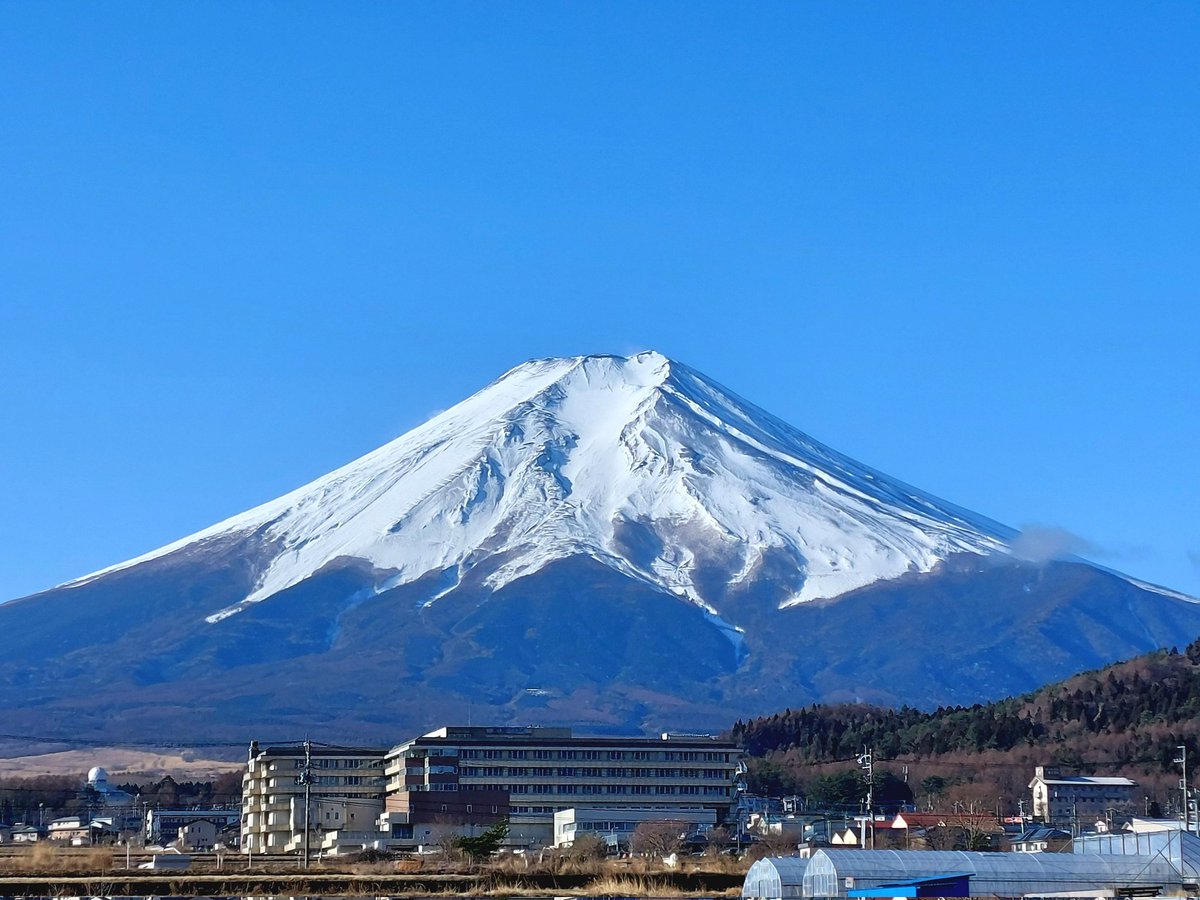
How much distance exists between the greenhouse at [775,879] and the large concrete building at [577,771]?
1774 inches

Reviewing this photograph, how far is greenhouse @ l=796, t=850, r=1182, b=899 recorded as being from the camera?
51594 millimetres

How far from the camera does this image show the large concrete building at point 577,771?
99.6m

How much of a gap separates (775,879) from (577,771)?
48.7 meters

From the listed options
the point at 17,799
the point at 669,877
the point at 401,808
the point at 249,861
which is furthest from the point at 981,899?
the point at 17,799

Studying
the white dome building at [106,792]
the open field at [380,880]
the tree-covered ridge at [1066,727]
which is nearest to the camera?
the open field at [380,880]

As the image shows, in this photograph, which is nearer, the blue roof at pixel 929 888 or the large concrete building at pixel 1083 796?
the blue roof at pixel 929 888

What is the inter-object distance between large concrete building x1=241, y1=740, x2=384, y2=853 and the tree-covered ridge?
31457 mm

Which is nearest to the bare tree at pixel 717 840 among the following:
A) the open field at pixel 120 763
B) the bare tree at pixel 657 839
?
the bare tree at pixel 657 839

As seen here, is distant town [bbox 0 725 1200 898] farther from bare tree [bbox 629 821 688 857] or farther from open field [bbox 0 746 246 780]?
open field [bbox 0 746 246 780]

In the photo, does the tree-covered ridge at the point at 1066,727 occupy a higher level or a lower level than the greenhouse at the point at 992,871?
higher

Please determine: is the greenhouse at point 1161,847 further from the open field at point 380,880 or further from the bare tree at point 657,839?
the bare tree at point 657,839

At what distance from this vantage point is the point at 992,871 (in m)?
52.1

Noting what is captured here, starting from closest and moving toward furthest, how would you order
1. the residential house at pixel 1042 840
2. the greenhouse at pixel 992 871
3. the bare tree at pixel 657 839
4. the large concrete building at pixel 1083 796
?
the greenhouse at pixel 992 871 < the residential house at pixel 1042 840 < the bare tree at pixel 657 839 < the large concrete building at pixel 1083 796

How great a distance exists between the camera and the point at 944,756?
117562 mm
